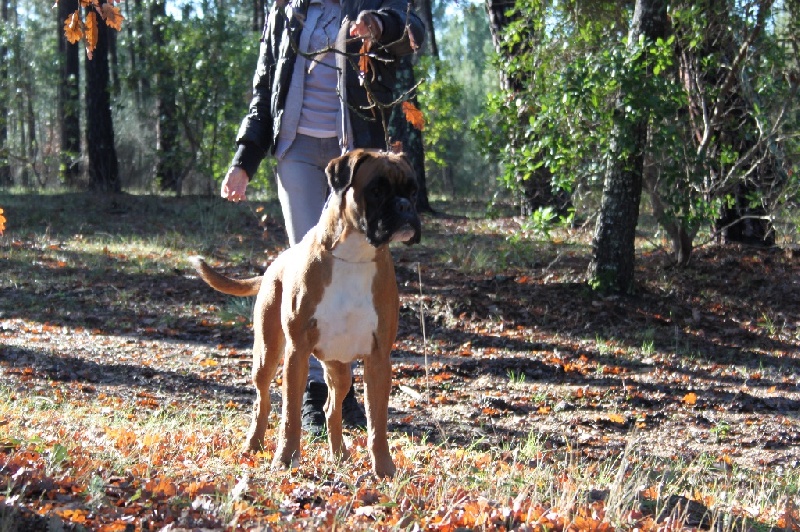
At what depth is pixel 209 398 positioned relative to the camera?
659 centimetres

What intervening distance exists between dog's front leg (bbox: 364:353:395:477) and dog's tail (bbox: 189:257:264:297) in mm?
1101

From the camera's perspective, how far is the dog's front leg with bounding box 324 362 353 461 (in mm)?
4230

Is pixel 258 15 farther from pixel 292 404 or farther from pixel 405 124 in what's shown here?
pixel 292 404

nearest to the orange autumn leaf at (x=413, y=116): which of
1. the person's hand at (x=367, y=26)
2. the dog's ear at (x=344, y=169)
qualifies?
the person's hand at (x=367, y=26)

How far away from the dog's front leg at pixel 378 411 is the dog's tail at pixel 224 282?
1.10m

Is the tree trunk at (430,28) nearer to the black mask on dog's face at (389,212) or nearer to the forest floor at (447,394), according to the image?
the forest floor at (447,394)

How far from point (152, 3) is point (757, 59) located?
13778 millimetres

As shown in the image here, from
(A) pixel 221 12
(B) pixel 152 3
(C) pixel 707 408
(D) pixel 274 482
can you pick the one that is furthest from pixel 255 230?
(D) pixel 274 482

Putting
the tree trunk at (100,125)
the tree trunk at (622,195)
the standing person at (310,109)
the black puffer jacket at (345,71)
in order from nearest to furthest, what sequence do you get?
the black puffer jacket at (345,71) < the standing person at (310,109) < the tree trunk at (622,195) < the tree trunk at (100,125)

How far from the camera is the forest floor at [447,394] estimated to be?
3.41m

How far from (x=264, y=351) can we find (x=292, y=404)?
1.61ft

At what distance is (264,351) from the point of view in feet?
14.3

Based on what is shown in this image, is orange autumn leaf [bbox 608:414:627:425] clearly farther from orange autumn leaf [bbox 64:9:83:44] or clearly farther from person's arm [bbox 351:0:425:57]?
orange autumn leaf [bbox 64:9:83:44]

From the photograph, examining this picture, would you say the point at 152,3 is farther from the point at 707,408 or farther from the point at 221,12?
the point at 707,408
